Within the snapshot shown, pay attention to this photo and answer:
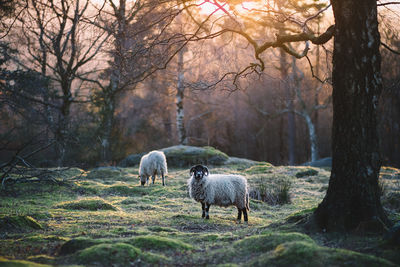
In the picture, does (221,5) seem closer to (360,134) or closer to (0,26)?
(360,134)

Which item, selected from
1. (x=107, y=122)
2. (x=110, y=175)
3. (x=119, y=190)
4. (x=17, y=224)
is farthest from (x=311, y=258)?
(x=107, y=122)

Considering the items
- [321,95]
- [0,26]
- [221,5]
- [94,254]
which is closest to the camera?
[94,254]

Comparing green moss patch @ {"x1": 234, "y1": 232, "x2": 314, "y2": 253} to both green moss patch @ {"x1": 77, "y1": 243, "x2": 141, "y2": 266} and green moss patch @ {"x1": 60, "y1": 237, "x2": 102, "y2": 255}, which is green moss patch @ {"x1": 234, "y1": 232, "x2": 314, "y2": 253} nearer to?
green moss patch @ {"x1": 77, "y1": 243, "x2": 141, "y2": 266}

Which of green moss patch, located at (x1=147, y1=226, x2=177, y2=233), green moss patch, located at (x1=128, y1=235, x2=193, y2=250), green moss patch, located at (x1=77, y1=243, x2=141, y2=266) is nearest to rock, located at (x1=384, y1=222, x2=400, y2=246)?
green moss patch, located at (x1=128, y1=235, x2=193, y2=250)

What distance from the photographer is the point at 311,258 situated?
4.96 m

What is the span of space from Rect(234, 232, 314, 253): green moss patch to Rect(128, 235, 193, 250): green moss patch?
0.94m

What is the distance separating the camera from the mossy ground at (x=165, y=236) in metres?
5.27

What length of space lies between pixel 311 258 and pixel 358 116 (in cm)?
279

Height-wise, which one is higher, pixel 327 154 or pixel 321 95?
pixel 321 95

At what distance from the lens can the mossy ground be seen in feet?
17.3

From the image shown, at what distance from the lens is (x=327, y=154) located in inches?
1515

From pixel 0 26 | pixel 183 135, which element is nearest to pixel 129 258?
pixel 0 26

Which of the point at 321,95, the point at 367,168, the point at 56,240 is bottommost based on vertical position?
the point at 56,240

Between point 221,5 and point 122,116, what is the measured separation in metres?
29.8
